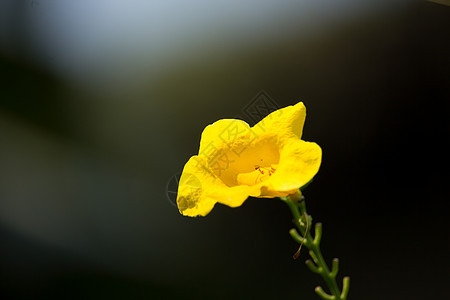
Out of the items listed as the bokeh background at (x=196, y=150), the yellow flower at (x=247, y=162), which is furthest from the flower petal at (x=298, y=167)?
the bokeh background at (x=196, y=150)

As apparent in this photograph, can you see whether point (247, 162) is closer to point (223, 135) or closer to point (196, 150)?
point (223, 135)

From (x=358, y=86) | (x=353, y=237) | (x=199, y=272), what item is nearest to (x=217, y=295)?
(x=199, y=272)

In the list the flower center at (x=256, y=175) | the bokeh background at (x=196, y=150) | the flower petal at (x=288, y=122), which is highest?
the bokeh background at (x=196, y=150)

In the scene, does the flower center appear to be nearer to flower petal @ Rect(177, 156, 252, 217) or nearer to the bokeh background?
flower petal @ Rect(177, 156, 252, 217)

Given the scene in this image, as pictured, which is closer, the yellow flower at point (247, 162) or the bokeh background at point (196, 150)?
the yellow flower at point (247, 162)

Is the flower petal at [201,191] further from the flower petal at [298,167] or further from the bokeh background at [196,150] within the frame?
the bokeh background at [196,150]

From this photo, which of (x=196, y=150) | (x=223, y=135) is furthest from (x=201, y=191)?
(x=196, y=150)

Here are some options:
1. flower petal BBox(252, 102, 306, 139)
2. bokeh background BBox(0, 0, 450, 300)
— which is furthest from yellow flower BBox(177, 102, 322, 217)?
bokeh background BBox(0, 0, 450, 300)

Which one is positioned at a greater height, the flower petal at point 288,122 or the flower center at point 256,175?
the flower petal at point 288,122
